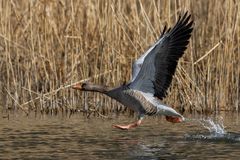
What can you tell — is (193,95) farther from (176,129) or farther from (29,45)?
(29,45)

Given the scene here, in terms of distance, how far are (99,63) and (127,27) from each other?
0.82 meters

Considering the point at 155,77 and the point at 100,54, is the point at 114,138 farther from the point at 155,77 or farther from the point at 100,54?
the point at 100,54

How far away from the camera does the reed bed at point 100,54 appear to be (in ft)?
40.4

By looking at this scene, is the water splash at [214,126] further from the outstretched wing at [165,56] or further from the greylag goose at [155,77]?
the outstretched wing at [165,56]

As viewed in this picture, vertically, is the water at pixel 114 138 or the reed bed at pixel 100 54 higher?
the reed bed at pixel 100 54

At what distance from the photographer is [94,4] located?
12.9m

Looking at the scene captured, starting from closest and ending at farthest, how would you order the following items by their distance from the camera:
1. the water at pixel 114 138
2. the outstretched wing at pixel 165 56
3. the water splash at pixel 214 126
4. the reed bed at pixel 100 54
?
the water at pixel 114 138
the outstretched wing at pixel 165 56
the water splash at pixel 214 126
the reed bed at pixel 100 54

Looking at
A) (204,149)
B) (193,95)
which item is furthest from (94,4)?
(204,149)

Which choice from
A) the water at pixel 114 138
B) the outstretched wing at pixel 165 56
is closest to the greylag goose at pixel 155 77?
the outstretched wing at pixel 165 56

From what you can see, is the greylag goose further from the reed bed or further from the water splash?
the reed bed

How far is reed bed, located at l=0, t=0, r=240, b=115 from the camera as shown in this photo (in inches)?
485

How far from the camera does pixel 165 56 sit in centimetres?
991

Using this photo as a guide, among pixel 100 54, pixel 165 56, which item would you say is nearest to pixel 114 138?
pixel 165 56

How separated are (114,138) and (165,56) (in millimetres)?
1355
